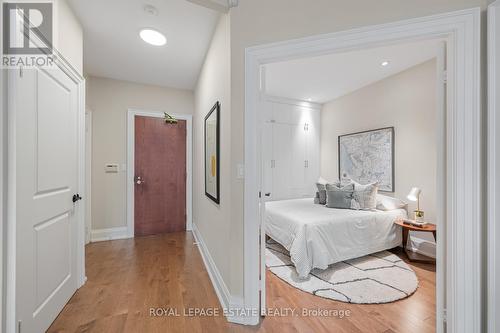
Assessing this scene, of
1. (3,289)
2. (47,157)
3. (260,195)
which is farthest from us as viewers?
(260,195)

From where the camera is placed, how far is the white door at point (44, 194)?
1263mm

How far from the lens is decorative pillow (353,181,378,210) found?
314cm

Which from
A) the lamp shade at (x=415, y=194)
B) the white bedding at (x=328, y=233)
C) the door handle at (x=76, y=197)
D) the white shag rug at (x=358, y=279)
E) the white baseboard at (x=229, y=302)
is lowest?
the white shag rug at (x=358, y=279)

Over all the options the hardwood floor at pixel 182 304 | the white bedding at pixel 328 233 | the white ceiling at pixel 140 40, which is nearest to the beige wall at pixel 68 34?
the white ceiling at pixel 140 40

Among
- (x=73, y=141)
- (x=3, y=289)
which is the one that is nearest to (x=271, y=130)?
(x=73, y=141)

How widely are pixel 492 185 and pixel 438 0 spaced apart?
1.13 metres

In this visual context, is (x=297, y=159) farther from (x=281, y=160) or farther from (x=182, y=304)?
(x=182, y=304)

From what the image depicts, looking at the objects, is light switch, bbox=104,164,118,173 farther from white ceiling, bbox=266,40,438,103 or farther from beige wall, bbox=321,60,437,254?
beige wall, bbox=321,60,437,254

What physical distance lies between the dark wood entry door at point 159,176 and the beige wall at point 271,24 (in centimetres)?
244

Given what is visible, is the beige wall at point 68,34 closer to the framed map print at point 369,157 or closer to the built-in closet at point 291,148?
the built-in closet at point 291,148

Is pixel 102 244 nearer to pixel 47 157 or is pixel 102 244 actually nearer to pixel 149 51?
pixel 47 157

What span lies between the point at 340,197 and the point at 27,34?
142 inches

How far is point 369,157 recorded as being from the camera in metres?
3.76

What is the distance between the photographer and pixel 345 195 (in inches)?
126
